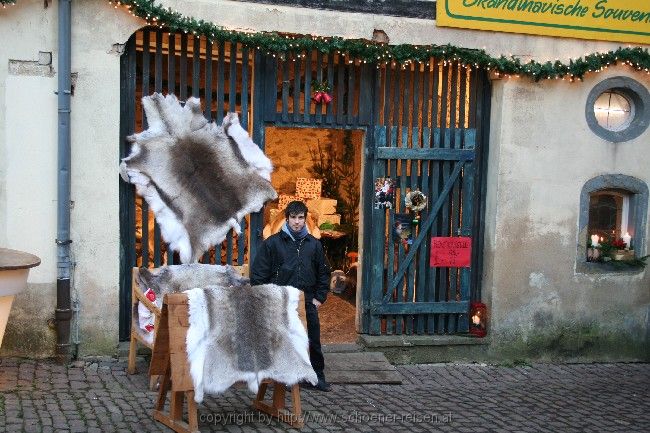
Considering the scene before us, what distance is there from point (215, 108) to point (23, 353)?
3133 mm

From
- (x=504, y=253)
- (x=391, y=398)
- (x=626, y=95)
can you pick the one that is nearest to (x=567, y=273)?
(x=504, y=253)

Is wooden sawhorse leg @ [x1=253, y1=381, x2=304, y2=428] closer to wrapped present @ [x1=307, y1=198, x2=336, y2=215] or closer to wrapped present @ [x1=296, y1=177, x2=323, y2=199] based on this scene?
wrapped present @ [x1=307, y1=198, x2=336, y2=215]

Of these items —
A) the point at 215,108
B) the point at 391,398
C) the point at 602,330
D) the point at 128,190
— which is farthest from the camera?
the point at 602,330

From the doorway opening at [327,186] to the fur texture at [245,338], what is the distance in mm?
4743

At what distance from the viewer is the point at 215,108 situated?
8.83 m

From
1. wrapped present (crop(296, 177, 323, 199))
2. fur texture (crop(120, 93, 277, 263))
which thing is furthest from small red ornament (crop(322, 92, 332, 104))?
wrapped present (crop(296, 177, 323, 199))

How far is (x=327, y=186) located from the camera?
12570mm

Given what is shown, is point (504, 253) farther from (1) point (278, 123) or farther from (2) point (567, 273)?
(1) point (278, 123)

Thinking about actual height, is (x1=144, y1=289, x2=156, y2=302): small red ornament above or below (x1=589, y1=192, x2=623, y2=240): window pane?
below

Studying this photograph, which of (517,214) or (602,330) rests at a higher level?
(517,214)

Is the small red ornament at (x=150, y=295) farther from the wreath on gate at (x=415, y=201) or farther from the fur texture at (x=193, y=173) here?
the wreath on gate at (x=415, y=201)

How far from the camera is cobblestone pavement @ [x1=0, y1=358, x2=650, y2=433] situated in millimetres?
6598

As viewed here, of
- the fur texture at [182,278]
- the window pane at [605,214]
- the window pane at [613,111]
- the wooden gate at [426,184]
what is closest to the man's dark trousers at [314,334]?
the fur texture at [182,278]

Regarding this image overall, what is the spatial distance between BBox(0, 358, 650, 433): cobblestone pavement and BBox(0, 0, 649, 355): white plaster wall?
0.65 meters
